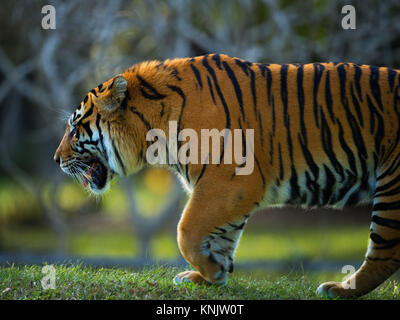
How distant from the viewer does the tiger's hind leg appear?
444cm

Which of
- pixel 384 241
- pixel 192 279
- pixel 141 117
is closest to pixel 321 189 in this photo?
pixel 384 241

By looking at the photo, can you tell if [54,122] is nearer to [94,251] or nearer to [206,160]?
[94,251]

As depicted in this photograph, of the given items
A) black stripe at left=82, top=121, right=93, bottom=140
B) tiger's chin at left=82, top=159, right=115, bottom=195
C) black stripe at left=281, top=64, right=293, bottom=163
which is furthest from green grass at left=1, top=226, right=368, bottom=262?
black stripe at left=281, top=64, right=293, bottom=163

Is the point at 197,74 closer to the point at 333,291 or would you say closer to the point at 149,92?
the point at 149,92

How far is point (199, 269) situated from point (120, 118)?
1460mm

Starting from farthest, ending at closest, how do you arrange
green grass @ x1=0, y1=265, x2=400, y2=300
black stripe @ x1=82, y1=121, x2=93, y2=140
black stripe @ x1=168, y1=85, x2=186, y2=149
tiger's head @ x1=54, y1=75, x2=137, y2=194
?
black stripe @ x1=82, y1=121, x2=93, y2=140
tiger's head @ x1=54, y1=75, x2=137, y2=194
black stripe @ x1=168, y1=85, x2=186, y2=149
green grass @ x1=0, y1=265, x2=400, y2=300

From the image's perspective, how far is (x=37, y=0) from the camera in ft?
46.0

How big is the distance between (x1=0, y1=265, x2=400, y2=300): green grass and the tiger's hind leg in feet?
1.25

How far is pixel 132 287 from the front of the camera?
4539 millimetres

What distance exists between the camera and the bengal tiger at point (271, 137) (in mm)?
4457

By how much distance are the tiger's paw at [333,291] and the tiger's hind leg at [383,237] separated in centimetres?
13

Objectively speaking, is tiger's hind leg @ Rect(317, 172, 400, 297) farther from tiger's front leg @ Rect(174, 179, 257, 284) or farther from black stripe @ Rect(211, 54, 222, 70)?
black stripe @ Rect(211, 54, 222, 70)
